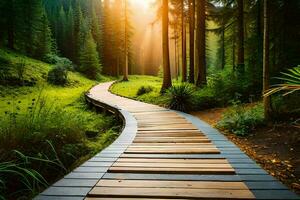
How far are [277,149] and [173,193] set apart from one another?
3.50 meters

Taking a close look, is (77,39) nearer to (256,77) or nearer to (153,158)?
(256,77)

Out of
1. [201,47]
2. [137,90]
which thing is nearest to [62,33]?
[137,90]

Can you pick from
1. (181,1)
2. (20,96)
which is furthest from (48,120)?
(181,1)

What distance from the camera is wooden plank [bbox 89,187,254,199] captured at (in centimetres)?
292

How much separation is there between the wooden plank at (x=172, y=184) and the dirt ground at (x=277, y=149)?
1.04 m

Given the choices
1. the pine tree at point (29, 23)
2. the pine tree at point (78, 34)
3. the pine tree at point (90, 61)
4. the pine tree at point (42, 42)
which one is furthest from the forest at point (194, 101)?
the pine tree at point (78, 34)

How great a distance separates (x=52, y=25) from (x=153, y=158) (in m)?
56.2

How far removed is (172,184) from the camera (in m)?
3.29

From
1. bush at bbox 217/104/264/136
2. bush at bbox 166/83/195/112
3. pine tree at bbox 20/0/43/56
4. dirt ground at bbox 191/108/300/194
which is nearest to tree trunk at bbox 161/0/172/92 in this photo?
bush at bbox 166/83/195/112

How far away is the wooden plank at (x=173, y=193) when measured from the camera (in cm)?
292

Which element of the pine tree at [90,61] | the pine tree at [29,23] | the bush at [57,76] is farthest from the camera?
the pine tree at [90,61]

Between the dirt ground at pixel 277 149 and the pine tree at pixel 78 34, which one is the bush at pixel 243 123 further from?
the pine tree at pixel 78 34

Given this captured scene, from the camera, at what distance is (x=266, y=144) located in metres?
6.03

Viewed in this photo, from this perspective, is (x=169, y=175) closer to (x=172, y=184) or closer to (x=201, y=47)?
(x=172, y=184)
